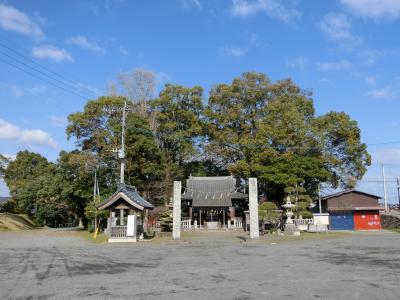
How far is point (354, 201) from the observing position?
38.0 metres

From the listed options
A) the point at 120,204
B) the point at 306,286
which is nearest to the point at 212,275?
the point at 306,286

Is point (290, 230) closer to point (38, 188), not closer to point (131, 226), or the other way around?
point (131, 226)

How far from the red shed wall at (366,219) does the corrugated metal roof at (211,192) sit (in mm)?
11071

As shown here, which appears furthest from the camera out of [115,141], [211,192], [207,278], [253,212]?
[211,192]

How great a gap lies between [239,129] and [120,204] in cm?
2105

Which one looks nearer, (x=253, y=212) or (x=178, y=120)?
(x=253, y=212)

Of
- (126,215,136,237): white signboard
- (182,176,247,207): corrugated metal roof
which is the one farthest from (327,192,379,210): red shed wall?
(126,215,136,237): white signboard

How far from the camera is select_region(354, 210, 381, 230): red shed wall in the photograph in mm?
36812

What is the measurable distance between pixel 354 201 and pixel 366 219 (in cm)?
205

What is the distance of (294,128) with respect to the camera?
116 ft

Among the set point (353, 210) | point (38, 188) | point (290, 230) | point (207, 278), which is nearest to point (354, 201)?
point (353, 210)

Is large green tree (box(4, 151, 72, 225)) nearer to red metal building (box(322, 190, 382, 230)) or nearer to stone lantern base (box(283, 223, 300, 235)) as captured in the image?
stone lantern base (box(283, 223, 300, 235))

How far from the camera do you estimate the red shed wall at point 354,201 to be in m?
37.9

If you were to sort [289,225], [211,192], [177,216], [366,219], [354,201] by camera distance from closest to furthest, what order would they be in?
1. [177,216]
2. [289,225]
3. [366,219]
4. [354,201]
5. [211,192]
